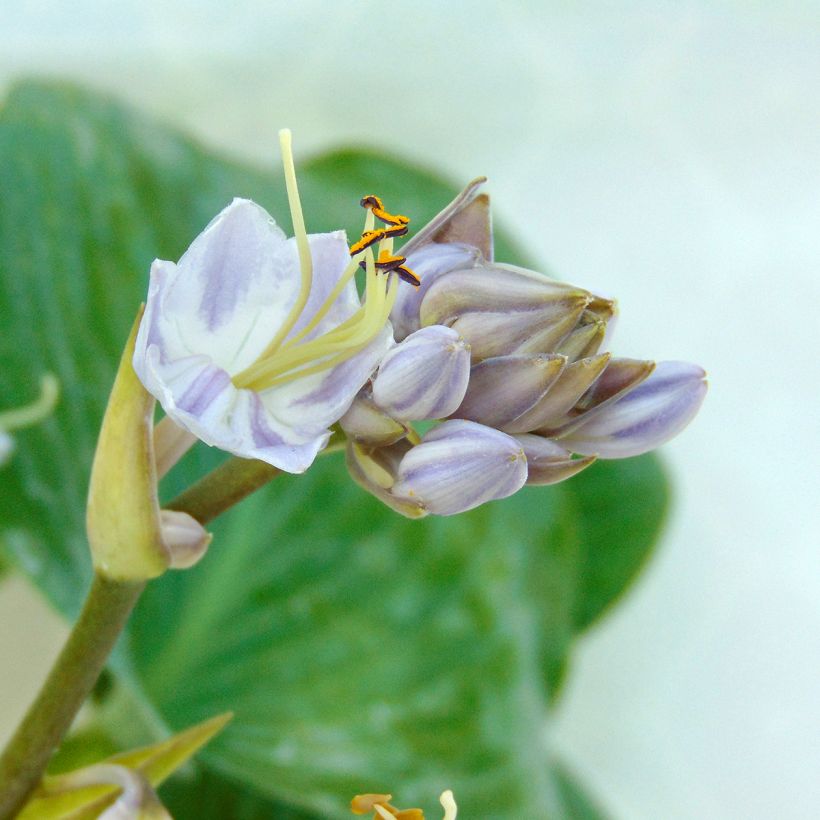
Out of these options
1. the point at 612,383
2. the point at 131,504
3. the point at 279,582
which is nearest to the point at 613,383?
the point at 612,383

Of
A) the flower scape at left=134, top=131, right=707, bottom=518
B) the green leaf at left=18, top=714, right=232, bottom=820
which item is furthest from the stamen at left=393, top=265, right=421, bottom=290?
the green leaf at left=18, top=714, right=232, bottom=820

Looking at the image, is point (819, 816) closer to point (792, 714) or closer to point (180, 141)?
point (792, 714)

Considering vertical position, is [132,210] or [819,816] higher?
[132,210]

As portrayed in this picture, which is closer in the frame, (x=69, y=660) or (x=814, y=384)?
(x=69, y=660)

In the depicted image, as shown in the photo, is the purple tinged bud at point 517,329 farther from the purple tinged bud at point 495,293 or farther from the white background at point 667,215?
the white background at point 667,215

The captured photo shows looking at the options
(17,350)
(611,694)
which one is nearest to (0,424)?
(17,350)

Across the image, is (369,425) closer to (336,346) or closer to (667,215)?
(336,346)
